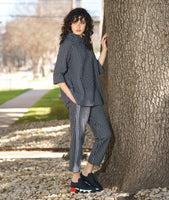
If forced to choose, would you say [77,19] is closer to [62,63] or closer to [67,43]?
[67,43]

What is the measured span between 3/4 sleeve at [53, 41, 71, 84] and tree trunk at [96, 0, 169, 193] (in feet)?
1.50

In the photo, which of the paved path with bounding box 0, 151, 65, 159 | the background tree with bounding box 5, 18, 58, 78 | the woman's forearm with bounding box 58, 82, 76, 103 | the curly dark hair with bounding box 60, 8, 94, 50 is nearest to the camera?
the woman's forearm with bounding box 58, 82, 76, 103

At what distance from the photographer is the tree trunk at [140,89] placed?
316 centimetres

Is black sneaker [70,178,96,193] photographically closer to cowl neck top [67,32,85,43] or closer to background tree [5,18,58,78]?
cowl neck top [67,32,85,43]

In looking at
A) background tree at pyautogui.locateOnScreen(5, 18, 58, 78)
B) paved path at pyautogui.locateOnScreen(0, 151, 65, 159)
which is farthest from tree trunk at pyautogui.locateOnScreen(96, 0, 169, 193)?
background tree at pyautogui.locateOnScreen(5, 18, 58, 78)

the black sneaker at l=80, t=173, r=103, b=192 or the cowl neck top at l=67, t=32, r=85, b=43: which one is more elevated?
the cowl neck top at l=67, t=32, r=85, b=43

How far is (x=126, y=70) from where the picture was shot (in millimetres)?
3336

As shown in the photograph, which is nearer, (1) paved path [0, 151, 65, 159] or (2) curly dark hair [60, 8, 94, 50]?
(2) curly dark hair [60, 8, 94, 50]

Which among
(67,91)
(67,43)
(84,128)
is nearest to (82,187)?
(84,128)

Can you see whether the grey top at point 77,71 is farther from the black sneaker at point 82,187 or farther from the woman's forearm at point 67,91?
the black sneaker at point 82,187

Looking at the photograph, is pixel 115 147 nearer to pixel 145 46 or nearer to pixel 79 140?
pixel 79 140

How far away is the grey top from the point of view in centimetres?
329

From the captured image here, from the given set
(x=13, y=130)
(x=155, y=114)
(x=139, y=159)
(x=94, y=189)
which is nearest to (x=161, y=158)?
(x=139, y=159)

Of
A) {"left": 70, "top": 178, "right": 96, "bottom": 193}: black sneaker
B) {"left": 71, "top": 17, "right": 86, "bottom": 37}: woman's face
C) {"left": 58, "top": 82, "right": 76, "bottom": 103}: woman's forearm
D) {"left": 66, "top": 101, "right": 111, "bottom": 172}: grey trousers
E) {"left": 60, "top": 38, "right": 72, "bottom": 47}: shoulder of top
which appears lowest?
{"left": 70, "top": 178, "right": 96, "bottom": 193}: black sneaker
